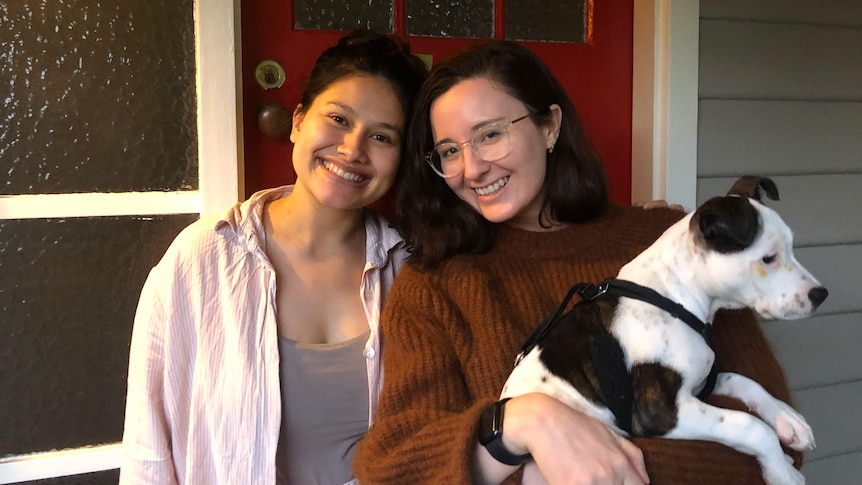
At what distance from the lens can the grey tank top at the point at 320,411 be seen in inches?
51.7

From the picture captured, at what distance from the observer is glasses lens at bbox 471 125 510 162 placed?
4.22ft

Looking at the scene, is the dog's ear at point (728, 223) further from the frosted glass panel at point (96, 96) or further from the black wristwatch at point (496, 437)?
the frosted glass panel at point (96, 96)

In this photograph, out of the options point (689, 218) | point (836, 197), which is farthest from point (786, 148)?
point (689, 218)

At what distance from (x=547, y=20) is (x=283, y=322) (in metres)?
1.21

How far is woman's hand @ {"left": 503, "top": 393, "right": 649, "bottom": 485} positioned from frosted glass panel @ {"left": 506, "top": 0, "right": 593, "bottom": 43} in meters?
1.20

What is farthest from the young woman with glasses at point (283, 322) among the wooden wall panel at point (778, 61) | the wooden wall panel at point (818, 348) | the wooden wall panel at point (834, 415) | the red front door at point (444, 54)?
the wooden wall panel at point (834, 415)

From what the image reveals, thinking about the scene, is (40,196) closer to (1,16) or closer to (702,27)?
(1,16)

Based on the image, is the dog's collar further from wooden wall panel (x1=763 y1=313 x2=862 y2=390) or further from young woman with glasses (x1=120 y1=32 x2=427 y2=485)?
wooden wall panel (x1=763 y1=313 x2=862 y2=390)

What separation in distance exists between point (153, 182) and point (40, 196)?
256 mm

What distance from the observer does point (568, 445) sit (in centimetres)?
98

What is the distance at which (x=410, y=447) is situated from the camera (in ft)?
3.59

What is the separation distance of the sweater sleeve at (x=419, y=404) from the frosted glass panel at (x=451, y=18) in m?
0.80

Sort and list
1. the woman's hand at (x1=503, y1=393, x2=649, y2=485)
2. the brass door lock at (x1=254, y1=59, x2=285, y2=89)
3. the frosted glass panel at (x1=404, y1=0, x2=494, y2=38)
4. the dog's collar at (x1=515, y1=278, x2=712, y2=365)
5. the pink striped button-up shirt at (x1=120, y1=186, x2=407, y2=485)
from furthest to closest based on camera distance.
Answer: the frosted glass panel at (x1=404, y1=0, x2=494, y2=38), the brass door lock at (x1=254, y1=59, x2=285, y2=89), the pink striped button-up shirt at (x1=120, y1=186, x2=407, y2=485), the dog's collar at (x1=515, y1=278, x2=712, y2=365), the woman's hand at (x1=503, y1=393, x2=649, y2=485)

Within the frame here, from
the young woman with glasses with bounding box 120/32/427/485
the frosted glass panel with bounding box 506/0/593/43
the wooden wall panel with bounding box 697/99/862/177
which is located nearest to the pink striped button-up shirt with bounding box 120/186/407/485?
the young woman with glasses with bounding box 120/32/427/485
